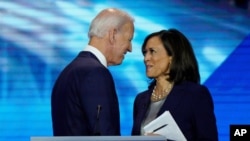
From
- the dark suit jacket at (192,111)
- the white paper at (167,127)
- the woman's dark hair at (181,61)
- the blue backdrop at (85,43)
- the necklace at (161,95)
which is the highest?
the blue backdrop at (85,43)

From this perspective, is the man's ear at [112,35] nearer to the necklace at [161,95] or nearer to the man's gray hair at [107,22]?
the man's gray hair at [107,22]

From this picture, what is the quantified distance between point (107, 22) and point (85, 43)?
270cm

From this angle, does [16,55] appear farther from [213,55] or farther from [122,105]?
[213,55]

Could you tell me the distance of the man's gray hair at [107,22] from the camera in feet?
9.65

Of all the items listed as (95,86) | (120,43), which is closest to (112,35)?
(120,43)

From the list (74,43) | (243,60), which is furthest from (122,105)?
(243,60)

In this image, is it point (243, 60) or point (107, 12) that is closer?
point (107, 12)

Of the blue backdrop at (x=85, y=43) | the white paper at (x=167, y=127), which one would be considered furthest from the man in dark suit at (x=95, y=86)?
the blue backdrop at (x=85, y=43)

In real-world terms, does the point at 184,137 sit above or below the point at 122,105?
below

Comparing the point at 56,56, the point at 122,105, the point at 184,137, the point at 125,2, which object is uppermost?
the point at 125,2

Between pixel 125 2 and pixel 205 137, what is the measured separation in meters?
2.55

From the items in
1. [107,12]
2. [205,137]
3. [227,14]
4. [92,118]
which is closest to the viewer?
[92,118]

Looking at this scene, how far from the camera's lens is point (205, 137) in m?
3.23

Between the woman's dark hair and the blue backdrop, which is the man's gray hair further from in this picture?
the blue backdrop
